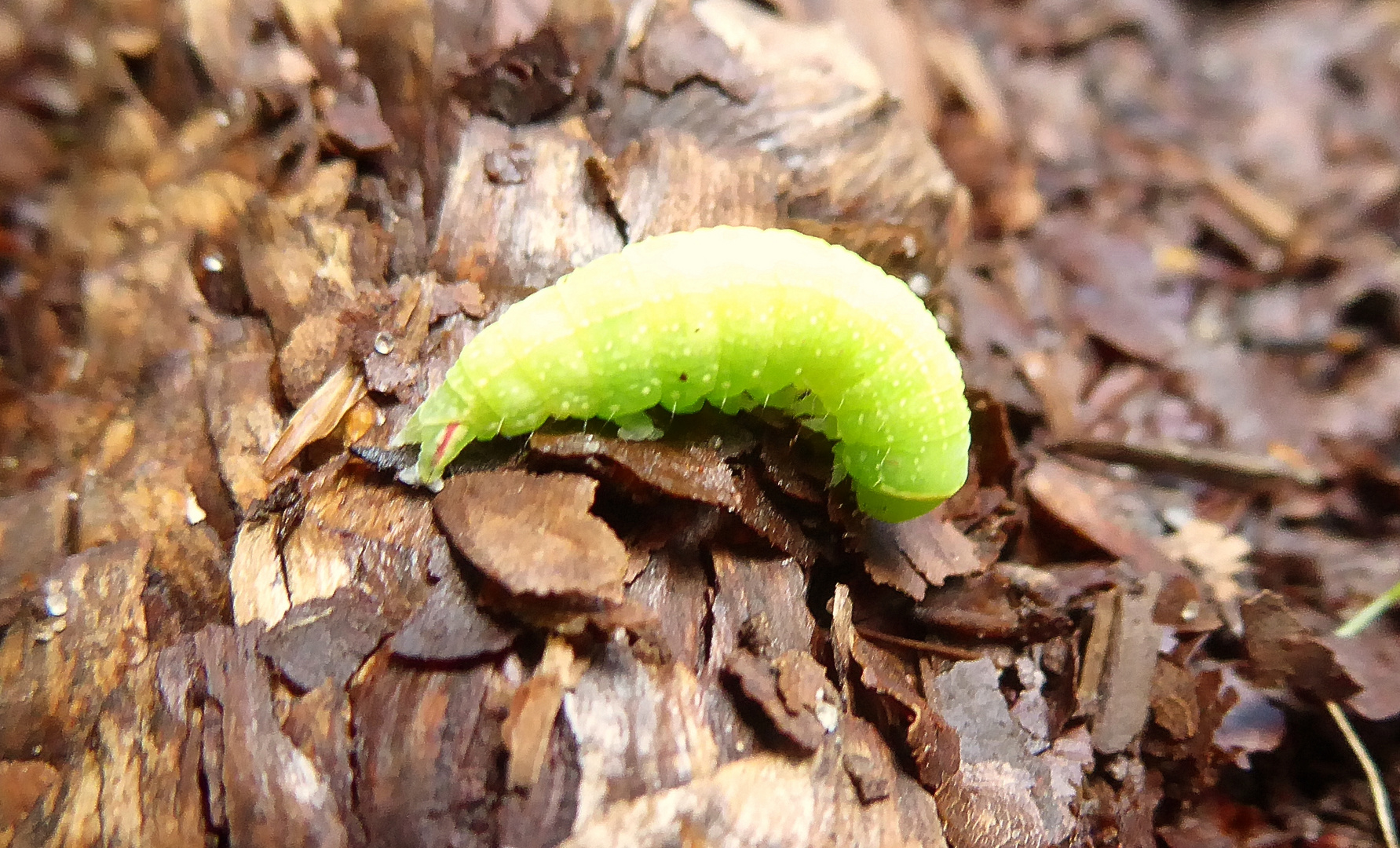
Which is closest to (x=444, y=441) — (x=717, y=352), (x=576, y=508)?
(x=576, y=508)

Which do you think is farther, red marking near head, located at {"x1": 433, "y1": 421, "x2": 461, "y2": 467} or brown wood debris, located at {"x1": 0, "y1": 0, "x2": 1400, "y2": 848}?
red marking near head, located at {"x1": 433, "y1": 421, "x2": 461, "y2": 467}

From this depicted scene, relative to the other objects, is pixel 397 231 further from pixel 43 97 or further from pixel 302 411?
pixel 43 97

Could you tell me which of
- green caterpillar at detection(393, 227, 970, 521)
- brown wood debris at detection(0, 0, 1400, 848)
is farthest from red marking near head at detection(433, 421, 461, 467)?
brown wood debris at detection(0, 0, 1400, 848)

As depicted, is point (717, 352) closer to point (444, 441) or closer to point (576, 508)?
point (576, 508)

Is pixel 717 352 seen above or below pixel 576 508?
above

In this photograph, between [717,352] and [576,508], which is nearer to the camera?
[576,508]

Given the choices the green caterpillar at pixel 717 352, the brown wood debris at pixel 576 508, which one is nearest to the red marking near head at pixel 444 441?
the green caterpillar at pixel 717 352

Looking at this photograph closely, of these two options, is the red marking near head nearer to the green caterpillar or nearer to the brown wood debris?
the green caterpillar

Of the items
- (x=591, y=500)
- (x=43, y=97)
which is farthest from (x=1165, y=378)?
(x=43, y=97)

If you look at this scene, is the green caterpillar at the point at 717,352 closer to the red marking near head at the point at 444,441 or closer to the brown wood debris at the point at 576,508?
the red marking near head at the point at 444,441
